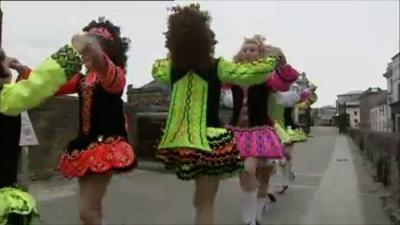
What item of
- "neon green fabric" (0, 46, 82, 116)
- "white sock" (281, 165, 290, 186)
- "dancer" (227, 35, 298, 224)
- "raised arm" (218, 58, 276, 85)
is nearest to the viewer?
"neon green fabric" (0, 46, 82, 116)

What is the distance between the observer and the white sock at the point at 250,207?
277 inches

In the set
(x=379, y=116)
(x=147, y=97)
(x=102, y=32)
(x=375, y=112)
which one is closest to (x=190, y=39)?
(x=102, y=32)

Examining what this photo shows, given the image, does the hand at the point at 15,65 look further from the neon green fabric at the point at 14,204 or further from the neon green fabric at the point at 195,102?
the neon green fabric at the point at 195,102

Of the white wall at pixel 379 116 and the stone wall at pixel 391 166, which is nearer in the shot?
the stone wall at pixel 391 166

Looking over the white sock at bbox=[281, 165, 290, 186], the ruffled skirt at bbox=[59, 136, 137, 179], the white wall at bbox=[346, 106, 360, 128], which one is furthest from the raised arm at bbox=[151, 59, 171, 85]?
the white wall at bbox=[346, 106, 360, 128]

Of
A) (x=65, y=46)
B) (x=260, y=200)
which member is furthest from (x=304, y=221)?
(x=65, y=46)

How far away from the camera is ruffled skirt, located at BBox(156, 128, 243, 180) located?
17.3ft

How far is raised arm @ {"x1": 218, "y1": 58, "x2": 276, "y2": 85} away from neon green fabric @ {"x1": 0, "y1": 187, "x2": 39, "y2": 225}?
2127mm

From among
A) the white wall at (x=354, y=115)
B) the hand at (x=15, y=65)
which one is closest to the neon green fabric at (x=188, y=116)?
the hand at (x=15, y=65)

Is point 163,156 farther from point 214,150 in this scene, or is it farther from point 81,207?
point 81,207

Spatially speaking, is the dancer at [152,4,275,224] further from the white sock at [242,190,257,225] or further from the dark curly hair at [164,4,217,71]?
the white sock at [242,190,257,225]

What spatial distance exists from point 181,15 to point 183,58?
1.17 ft

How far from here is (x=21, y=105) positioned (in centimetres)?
363

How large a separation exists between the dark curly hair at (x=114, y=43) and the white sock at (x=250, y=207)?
2220 mm
